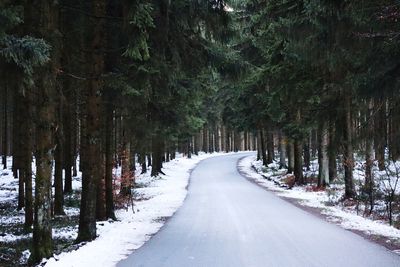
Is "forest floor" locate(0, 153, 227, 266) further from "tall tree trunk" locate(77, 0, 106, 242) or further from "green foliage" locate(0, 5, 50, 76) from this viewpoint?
"green foliage" locate(0, 5, 50, 76)

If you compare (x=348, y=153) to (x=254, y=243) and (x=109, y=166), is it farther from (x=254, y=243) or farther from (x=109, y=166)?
(x=254, y=243)

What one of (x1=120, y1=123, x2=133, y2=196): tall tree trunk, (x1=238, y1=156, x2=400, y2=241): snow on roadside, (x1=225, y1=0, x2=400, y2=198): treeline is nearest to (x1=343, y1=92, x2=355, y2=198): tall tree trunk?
(x1=225, y1=0, x2=400, y2=198): treeline

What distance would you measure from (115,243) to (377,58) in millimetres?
7699

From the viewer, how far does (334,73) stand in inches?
773

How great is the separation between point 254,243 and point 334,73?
11789mm

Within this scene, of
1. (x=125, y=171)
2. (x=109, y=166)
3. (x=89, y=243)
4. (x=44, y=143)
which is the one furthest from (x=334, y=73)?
(x=44, y=143)

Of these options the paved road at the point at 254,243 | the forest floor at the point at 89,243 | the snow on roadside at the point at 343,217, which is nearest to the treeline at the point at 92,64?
the forest floor at the point at 89,243

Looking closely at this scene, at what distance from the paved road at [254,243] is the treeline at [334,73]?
3.49 metres

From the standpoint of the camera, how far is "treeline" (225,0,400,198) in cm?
1113

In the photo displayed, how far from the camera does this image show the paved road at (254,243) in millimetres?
8320

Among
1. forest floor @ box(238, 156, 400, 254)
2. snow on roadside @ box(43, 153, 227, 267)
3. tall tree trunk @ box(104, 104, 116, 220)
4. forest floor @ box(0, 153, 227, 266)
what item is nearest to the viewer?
snow on roadside @ box(43, 153, 227, 267)

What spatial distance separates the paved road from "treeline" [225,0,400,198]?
3.49 metres

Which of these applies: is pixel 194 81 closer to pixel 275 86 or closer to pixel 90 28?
pixel 275 86

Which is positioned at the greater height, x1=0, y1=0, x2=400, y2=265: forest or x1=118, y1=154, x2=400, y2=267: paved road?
x1=0, y1=0, x2=400, y2=265: forest
